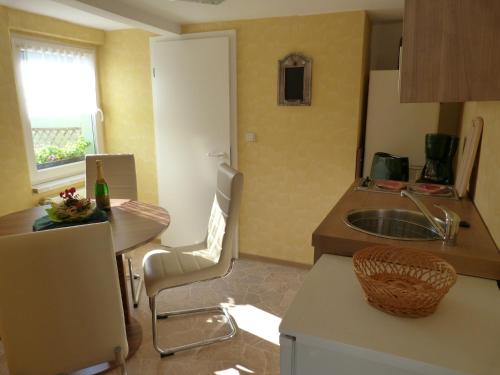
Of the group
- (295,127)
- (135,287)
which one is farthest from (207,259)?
(295,127)

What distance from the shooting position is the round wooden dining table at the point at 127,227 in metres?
1.90

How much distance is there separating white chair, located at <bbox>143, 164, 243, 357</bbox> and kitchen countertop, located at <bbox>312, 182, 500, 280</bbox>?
0.65 meters

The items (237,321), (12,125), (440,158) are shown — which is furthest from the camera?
(12,125)

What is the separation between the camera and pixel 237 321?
253cm

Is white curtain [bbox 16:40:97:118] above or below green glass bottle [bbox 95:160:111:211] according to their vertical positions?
above

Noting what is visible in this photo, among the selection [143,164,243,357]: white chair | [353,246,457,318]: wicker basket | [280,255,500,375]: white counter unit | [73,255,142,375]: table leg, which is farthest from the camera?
[73,255,142,375]: table leg

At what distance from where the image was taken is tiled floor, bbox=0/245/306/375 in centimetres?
211

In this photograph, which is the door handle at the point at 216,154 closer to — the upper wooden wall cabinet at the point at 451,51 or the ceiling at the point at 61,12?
the ceiling at the point at 61,12

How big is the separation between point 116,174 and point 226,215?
1.23 metres

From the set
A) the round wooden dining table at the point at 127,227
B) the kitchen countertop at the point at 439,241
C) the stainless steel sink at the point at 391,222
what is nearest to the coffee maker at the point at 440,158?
the kitchen countertop at the point at 439,241

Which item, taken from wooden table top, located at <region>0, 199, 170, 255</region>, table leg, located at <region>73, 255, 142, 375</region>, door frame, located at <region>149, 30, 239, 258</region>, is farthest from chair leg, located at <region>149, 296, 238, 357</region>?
door frame, located at <region>149, 30, 239, 258</region>

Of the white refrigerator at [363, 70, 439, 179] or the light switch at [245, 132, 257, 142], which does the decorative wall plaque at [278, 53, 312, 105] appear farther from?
the white refrigerator at [363, 70, 439, 179]

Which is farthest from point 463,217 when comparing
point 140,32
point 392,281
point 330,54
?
point 140,32

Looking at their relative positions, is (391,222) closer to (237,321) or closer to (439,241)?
(439,241)
